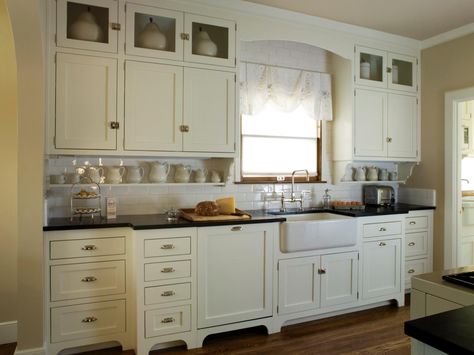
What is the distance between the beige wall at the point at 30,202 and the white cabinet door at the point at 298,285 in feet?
5.75

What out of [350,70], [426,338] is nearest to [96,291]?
[426,338]

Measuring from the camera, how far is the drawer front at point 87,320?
2.49 m

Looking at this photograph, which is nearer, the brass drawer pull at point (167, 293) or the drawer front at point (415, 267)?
the brass drawer pull at point (167, 293)

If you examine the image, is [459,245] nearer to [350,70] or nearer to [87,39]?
[350,70]

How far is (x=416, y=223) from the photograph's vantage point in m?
3.85

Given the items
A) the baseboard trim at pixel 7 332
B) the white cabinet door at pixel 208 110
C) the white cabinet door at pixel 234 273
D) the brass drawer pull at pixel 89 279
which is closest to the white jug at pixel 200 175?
the white cabinet door at pixel 208 110

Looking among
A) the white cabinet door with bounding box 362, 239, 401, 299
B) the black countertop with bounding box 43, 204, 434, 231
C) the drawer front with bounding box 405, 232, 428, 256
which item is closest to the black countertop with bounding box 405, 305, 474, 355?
the black countertop with bounding box 43, 204, 434, 231

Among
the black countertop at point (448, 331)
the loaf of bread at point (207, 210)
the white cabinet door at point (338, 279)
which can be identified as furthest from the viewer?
the white cabinet door at point (338, 279)

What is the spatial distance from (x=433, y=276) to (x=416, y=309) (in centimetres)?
15

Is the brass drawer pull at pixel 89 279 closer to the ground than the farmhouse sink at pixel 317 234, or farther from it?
closer to the ground

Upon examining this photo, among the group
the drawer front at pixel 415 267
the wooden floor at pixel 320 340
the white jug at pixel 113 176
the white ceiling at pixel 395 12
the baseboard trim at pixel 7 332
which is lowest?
the wooden floor at pixel 320 340

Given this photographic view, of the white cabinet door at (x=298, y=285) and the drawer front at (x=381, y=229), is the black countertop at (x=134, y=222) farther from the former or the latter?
the drawer front at (x=381, y=229)

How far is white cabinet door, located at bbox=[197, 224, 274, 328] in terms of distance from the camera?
2717 mm

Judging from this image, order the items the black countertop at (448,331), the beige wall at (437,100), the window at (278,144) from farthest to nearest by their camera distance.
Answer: the beige wall at (437,100), the window at (278,144), the black countertop at (448,331)
